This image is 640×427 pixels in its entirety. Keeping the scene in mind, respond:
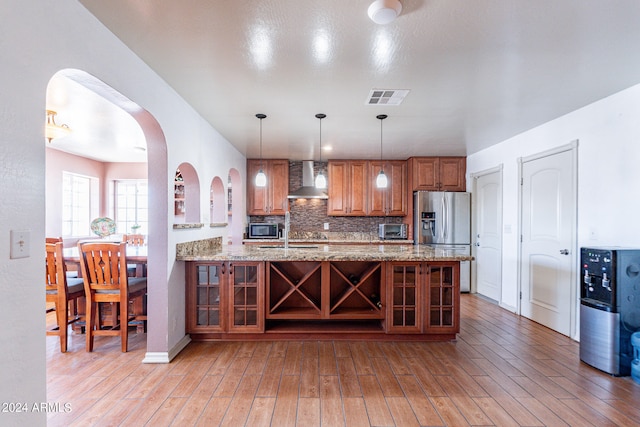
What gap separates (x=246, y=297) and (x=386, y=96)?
236 cm

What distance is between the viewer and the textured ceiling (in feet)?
5.38

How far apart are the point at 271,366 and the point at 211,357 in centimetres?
59

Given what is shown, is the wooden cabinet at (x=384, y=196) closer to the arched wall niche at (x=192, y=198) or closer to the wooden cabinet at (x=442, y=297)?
the wooden cabinet at (x=442, y=297)

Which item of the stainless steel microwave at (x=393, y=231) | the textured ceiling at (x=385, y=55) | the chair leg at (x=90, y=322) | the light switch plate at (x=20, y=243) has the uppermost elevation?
the textured ceiling at (x=385, y=55)

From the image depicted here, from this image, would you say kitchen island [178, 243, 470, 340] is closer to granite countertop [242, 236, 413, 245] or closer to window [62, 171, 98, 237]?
granite countertop [242, 236, 413, 245]

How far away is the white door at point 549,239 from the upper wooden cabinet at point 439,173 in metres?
1.38

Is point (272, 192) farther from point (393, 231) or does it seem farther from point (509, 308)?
point (509, 308)

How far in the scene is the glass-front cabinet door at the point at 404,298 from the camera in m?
3.03

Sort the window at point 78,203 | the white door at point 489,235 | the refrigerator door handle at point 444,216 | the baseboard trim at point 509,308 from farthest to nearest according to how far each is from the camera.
A: the window at point 78,203
the refrigerator door handle at point 444,216
the white door at point 489,235
the baseboard trim at point 509,308

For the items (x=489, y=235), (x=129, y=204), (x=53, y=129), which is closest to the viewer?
(x=53, y=129)

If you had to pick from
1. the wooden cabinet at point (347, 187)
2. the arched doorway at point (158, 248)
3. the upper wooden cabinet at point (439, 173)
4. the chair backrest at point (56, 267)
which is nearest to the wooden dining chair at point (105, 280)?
the chair backrest at point (56, 267)

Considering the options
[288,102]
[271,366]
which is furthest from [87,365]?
[288,102]

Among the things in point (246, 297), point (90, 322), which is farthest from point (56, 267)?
point (246, 297)

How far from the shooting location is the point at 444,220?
5.08m
